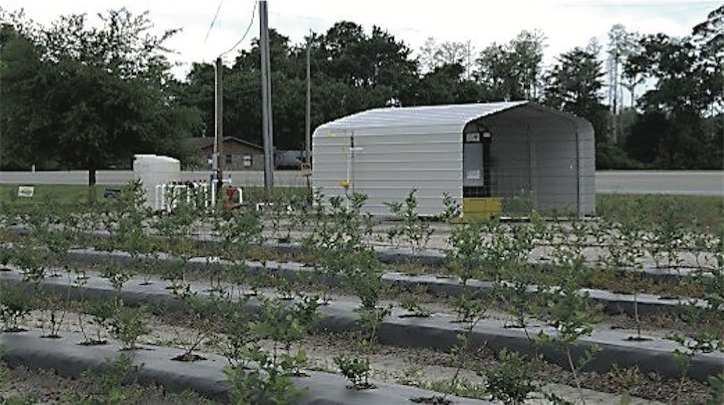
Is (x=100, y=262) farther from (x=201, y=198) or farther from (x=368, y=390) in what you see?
(x=368, y=390)

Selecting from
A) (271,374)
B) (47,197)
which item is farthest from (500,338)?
(47,197)

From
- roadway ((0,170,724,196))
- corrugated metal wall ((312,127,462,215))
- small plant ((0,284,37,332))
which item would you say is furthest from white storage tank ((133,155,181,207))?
small plant ((0,284,37,332))

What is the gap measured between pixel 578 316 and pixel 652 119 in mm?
55515

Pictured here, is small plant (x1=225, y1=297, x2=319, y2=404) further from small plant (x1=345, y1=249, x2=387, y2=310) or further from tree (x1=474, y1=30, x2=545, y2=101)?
tree (x1=474, y1=30, x2=545, y2=101)

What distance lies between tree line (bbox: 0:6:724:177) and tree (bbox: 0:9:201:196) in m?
0.04

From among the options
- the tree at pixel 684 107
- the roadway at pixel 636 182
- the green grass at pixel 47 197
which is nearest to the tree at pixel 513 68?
the tree at pixel 684 107

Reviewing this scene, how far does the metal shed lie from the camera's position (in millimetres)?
20219

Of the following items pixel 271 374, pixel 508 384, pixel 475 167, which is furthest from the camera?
pixel 475 167

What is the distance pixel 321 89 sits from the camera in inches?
2343

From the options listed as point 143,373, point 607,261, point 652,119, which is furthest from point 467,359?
point 652,119

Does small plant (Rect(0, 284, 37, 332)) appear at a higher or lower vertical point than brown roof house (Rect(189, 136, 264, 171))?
lower

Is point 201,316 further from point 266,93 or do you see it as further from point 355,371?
point 266,93

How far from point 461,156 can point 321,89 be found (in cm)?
4026

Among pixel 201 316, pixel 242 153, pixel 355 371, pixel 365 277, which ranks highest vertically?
pixel 242 153
